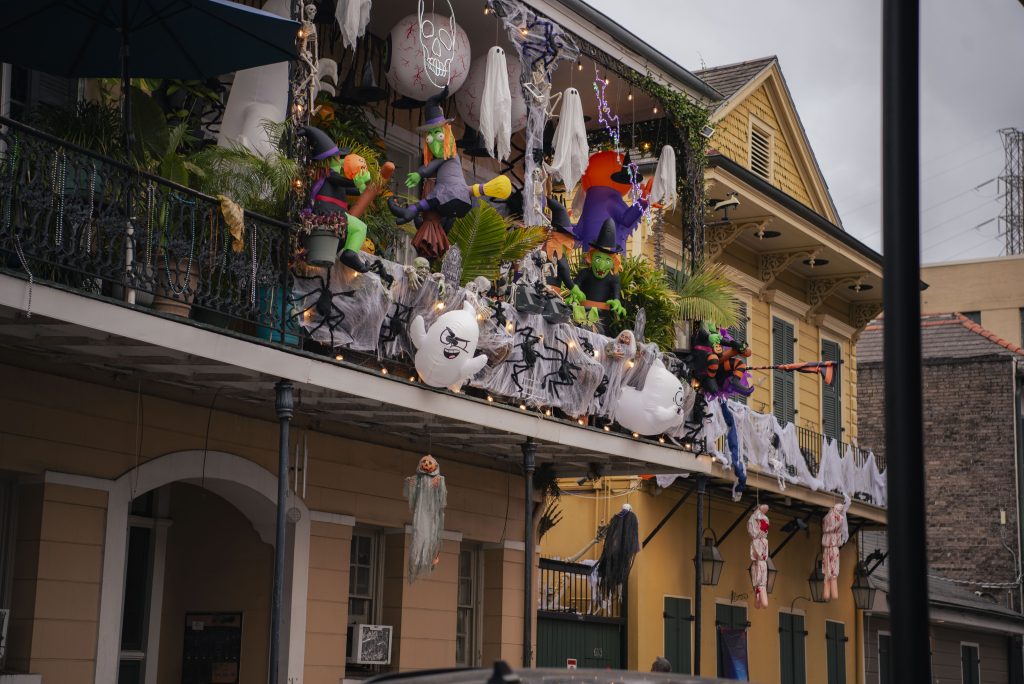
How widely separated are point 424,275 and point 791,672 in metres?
13.3

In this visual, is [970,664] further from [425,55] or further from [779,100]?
[425,55]

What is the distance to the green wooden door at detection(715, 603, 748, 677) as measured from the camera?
849 inches

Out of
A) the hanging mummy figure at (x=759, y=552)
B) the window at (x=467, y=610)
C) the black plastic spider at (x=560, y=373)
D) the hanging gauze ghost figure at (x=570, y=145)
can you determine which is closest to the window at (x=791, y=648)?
the hanging mummy figure at (x=759, y=552)

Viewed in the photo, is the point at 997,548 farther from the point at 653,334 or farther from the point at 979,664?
the point at 653,334

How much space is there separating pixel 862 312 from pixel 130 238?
19.4 m

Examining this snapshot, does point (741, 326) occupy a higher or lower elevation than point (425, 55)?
lower

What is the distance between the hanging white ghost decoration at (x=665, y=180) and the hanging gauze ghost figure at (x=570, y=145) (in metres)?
1.56

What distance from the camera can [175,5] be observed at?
35.3 ft

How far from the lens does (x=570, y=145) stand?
1555 cm

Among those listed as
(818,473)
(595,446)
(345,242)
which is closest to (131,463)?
(345,242)

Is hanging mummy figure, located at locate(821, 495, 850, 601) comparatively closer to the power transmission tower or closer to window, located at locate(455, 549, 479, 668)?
window, located at locate(455, 549, 479, 668)

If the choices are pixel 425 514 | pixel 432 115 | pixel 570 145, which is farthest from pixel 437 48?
pixel 425 514

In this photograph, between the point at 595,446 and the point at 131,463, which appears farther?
the point at 595,446

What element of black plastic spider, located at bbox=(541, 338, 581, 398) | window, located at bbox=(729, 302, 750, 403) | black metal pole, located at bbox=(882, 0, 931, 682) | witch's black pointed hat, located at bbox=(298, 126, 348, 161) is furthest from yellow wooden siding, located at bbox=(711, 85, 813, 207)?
black metal pole, located at bbox=(882, 0, 931, 682)
